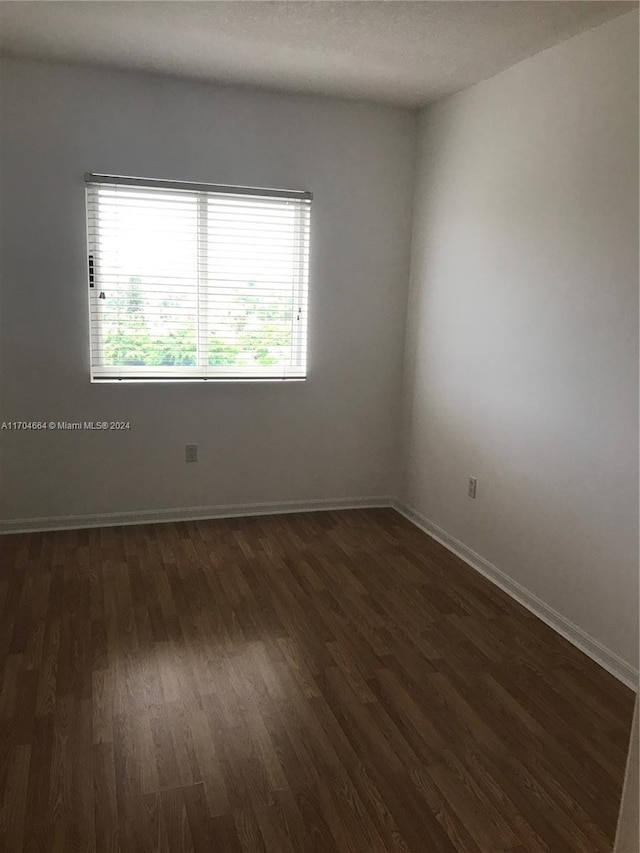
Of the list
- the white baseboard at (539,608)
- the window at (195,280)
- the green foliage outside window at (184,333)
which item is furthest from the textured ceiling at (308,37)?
the white baseboard at (539,608)

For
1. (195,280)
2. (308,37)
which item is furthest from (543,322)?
(195,280)

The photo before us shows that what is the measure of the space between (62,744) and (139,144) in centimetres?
298

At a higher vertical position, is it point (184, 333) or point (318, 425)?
point (184, 333)

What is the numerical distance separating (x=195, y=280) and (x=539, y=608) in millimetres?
2564

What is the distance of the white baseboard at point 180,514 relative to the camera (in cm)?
376

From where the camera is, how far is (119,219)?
3621mm

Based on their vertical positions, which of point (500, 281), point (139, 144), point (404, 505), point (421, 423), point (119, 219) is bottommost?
point (404, 505)

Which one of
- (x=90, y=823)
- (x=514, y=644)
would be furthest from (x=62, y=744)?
(x=514, y=644)

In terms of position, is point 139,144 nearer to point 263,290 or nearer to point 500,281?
point 263,290

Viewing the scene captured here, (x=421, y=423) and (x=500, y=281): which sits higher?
(x=500, y=281)

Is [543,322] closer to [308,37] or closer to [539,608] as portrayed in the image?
[539,608]

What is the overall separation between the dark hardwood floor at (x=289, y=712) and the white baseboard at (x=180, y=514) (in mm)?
301

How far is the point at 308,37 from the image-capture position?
286 centimetres
